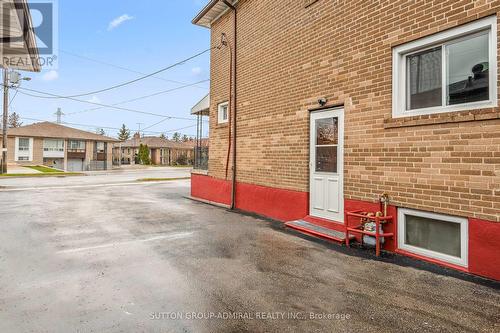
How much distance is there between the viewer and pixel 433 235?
4.12m

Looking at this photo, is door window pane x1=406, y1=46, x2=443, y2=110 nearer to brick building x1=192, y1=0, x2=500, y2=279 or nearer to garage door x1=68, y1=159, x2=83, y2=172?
brick building x1=192, y1=0, x2=500, y2=279

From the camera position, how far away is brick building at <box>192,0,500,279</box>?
12.0 ft

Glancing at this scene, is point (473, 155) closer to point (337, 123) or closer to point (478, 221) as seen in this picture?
point (478, 221)

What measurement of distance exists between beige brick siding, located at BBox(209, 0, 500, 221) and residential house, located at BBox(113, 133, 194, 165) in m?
66.2

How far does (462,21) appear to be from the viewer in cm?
379

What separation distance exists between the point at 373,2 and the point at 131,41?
24.1m

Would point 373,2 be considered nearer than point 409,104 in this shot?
No

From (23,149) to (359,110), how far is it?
2141 inches

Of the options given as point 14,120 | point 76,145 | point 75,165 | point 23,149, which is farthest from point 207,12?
point 14,120

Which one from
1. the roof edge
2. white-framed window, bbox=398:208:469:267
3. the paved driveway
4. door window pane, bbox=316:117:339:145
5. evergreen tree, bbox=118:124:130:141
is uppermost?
evergreen tree, bbox=118:124:130:141

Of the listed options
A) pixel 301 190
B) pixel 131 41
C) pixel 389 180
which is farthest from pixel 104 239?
pixel 131 41

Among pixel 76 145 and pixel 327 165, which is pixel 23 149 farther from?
pixel 327 165

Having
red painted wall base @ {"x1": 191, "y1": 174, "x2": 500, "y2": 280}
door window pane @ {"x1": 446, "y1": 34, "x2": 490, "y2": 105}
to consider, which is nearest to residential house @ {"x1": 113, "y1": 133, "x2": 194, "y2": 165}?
red painted wall base @ {"x1": 191, "y1": 174, "x2": 500, "y2": 280}

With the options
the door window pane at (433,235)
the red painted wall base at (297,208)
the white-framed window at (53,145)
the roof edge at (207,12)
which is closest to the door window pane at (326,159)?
the red painted wall base at (297,208)
